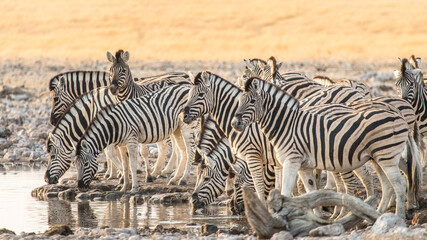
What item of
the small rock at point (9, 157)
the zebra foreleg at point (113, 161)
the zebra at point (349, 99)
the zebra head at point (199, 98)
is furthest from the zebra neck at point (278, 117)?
the small rock at point (9, 157)

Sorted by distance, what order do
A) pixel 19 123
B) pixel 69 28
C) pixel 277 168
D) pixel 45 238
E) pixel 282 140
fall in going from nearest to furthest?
pixel 45 238 → pixel 282 140 → pixel 277 168 → pixel 19 123 → pixel 69 28

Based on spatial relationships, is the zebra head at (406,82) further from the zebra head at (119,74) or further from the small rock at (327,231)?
the small rock at (327,231)

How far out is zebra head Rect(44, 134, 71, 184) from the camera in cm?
1247

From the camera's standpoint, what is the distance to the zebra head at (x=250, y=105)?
865 centimetres

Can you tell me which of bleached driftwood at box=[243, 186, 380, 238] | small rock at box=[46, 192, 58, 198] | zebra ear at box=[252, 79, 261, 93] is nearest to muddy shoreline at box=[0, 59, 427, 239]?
small rock at box=[46, 192, 58, 198]

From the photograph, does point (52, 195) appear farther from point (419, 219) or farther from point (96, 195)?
point (419, 219)

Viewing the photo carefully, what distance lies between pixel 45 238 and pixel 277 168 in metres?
3.41

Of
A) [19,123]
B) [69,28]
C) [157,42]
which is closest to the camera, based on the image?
[19,123]

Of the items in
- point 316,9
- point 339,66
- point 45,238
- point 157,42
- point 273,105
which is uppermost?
point 316,9

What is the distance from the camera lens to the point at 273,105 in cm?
890

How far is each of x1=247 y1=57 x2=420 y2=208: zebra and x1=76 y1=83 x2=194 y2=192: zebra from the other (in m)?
1.50

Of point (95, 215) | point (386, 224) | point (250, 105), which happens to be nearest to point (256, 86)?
point (250, 105)

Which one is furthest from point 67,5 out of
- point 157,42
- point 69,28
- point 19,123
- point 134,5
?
point 19,123

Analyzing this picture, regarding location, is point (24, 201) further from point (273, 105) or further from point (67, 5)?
point (67, 5)
